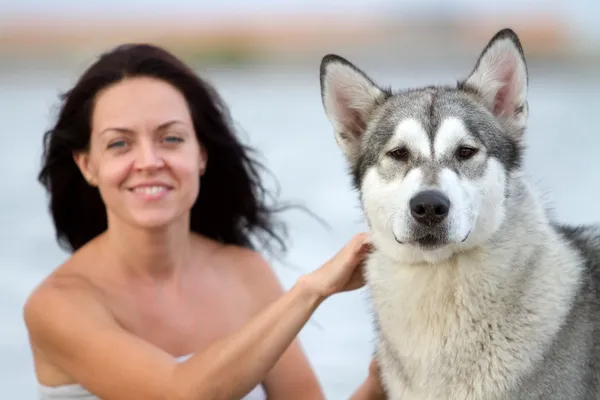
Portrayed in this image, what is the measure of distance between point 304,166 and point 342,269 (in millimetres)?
4269

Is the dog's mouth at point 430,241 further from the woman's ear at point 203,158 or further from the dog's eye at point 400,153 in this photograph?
the woman's ear at point 203,158

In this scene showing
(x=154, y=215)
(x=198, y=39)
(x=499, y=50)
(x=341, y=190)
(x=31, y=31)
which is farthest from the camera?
(x=31, y=31)

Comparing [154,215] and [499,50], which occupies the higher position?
[499,50]

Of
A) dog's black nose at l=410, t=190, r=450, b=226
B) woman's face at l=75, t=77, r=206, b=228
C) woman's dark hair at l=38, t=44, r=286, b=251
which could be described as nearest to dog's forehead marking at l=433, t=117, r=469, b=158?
dog's black nose at l=410, t=190, r=450, b=226

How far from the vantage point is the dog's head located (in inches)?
95.0

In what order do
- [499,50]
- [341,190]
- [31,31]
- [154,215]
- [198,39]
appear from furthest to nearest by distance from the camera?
[31,31], [198,39], [341,190], [154,215], [499,50]

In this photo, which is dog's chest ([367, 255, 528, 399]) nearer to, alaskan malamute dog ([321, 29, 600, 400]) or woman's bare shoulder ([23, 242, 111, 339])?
alaskan malamute dog ([321, 29, 600, 400])

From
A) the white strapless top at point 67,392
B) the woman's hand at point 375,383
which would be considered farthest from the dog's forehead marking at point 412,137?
the white strapless top at point 67,392

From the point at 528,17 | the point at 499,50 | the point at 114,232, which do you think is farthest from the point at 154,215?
the point at 528,17

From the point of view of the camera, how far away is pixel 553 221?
276cm

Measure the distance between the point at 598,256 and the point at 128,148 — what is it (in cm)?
142

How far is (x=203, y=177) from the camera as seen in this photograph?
3.47 m

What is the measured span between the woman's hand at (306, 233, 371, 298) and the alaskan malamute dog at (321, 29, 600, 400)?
51mm

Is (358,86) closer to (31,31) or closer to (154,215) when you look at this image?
(154,215)
